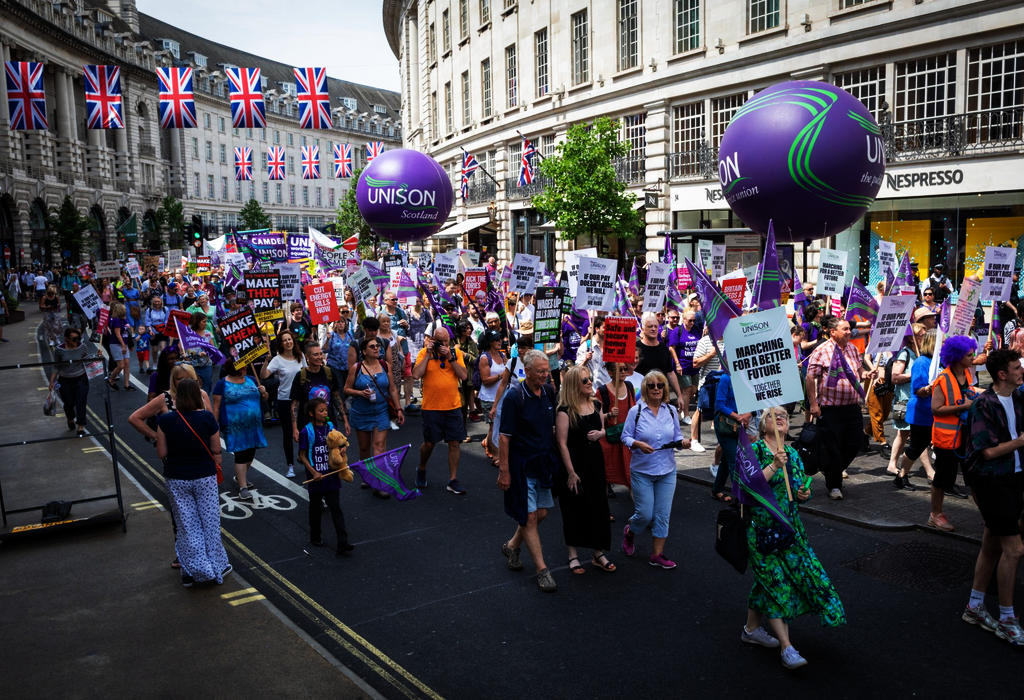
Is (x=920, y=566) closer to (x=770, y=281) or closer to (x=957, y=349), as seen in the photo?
(x=957, y=349)

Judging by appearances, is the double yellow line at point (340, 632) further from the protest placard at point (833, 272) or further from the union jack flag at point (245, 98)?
the union jack flag at point (245, 98)

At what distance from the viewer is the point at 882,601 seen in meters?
6.18

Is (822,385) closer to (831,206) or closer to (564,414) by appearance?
(831,206)

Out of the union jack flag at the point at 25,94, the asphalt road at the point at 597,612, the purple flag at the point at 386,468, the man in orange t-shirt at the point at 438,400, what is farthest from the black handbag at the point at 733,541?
the union jack flag at the point at 25,94

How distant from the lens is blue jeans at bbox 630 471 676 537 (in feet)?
22.8

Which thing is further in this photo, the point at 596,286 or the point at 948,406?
the point at 596,286

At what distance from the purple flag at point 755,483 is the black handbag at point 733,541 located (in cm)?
17

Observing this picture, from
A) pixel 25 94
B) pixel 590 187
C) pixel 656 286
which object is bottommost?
pixel 656 286

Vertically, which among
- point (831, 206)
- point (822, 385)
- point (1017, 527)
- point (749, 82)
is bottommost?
point (1017, 527)

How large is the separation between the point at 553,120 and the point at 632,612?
30542 millimetres

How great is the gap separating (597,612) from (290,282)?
10.4m

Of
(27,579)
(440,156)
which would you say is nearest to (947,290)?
(27,579)

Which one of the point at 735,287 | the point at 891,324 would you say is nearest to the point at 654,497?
the point at 891,324

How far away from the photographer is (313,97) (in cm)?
2508
